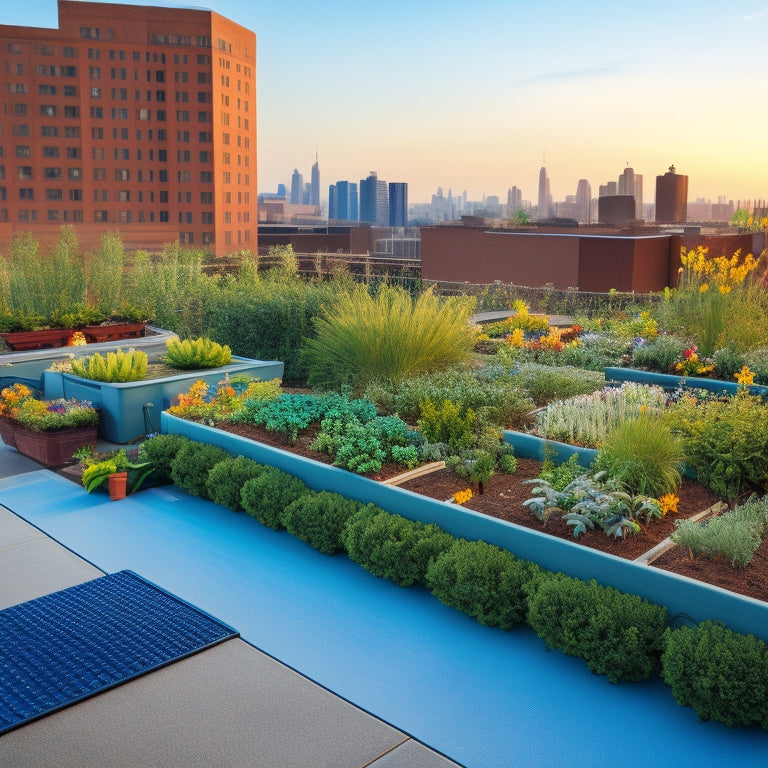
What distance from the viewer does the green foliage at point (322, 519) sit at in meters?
4.84

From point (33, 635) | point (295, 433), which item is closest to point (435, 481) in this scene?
point (295, 433)

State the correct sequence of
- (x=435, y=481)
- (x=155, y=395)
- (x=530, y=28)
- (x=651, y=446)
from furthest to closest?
(x=530, y=28)
(x=155, y=395)
(x=435, y=481)
(x=651, y=446)

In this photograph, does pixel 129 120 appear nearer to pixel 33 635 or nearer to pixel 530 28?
pixel 530 28

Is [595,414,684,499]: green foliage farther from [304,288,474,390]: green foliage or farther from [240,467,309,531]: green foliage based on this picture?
[304,288,474,390]: green foliage

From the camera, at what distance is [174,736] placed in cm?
318

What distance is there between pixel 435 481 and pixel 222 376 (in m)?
3.72

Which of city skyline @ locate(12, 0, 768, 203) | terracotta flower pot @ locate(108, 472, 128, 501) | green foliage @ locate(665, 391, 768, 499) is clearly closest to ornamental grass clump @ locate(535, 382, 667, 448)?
green foliage @ locate(665, 391, 768, 499)

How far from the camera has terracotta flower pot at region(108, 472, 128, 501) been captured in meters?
6.04

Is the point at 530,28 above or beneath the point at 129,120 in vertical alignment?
beneath

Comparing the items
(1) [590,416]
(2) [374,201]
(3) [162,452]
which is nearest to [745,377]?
(1) [590,416]

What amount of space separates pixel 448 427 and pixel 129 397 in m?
3.22

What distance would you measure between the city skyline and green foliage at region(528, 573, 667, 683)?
11964mm

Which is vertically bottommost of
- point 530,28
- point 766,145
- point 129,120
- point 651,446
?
point 651,446

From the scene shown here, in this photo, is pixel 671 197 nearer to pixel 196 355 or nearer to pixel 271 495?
pixel 196 355
